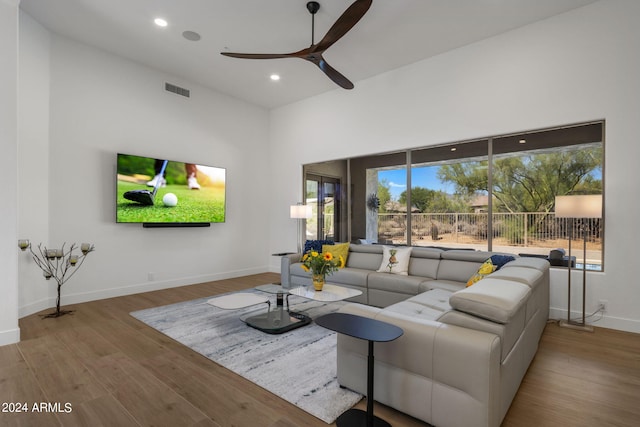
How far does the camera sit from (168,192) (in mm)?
5148

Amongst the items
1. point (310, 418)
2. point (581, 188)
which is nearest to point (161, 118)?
point (310, 418)

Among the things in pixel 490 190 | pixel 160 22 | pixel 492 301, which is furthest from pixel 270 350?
pixel 160 22

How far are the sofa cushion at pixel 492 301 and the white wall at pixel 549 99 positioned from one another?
2405mm

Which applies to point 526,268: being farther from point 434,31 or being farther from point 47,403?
point 47,403

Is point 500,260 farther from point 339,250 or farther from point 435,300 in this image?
point 339,250

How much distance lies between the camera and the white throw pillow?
14.2 feet

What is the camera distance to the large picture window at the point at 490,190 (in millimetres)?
3734

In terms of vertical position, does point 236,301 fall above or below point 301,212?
below

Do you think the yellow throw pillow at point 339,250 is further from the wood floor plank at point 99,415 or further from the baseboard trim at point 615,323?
the wood floor plank at point 99,415

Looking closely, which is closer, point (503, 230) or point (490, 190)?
point (503, 230)

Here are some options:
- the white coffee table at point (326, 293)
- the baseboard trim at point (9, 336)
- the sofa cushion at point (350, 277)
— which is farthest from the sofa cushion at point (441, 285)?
the baseboard trim at point (9, 336)

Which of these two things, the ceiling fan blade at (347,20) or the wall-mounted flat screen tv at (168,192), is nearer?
the ceiling fan blade at (347,20)

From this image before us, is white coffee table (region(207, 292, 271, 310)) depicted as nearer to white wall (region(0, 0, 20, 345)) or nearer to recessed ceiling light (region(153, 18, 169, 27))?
white wall (region(0, 0, 20, 345))

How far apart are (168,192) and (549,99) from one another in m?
5.49
